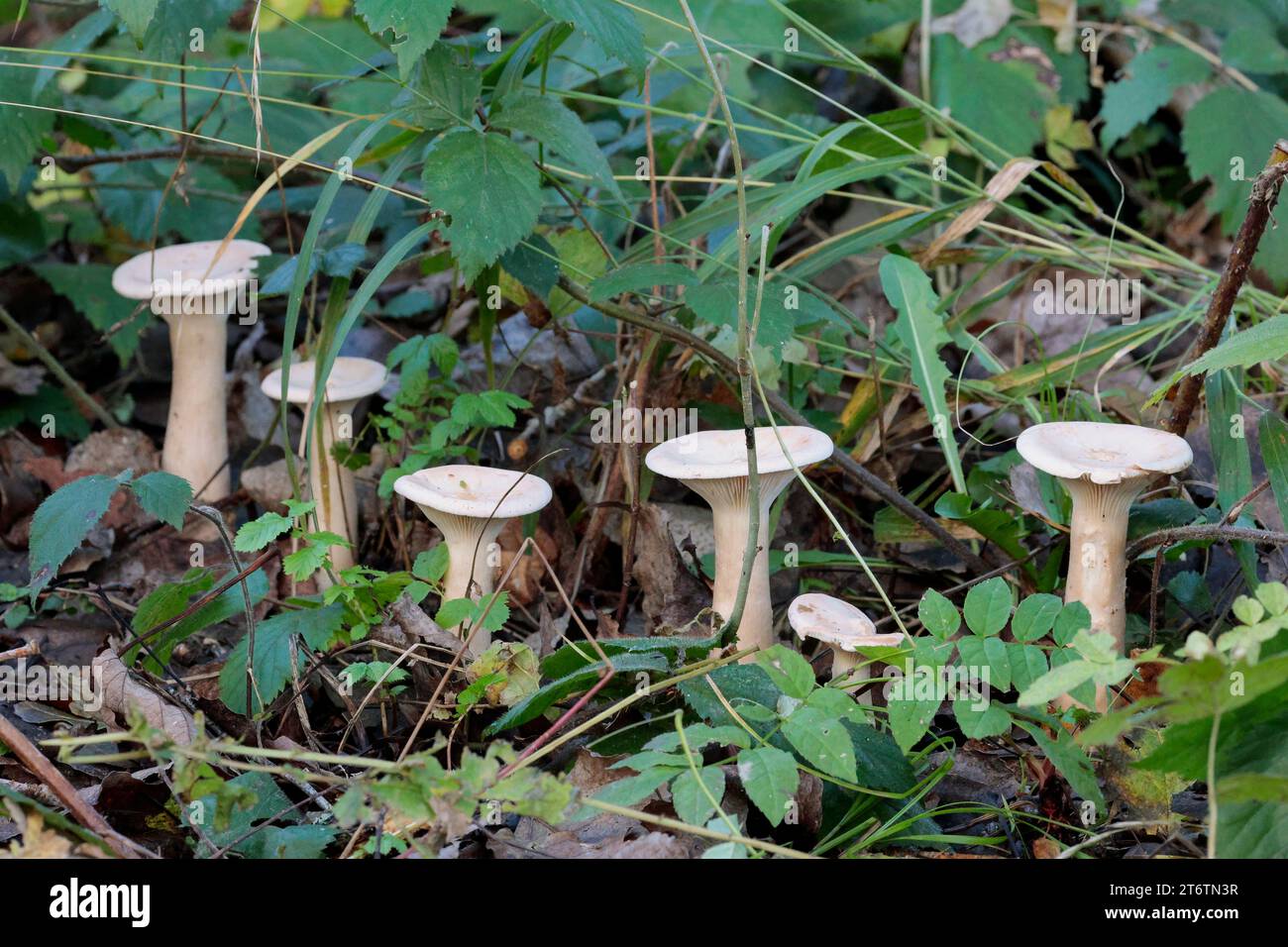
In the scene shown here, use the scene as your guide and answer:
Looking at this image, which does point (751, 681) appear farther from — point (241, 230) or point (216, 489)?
point (241, 230)

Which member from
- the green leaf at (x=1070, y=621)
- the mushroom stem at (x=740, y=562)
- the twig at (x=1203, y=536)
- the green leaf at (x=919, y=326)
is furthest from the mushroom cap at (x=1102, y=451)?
the mushroom stem at (x=740, y=562)

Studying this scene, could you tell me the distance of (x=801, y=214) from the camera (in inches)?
159

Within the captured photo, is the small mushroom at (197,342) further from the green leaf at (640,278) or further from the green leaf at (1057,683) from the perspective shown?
the green leaf at (1057,683)

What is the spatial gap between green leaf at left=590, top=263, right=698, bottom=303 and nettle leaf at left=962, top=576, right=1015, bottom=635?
34.7 inches

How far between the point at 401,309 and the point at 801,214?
54.7 inches

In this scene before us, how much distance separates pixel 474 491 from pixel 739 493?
555 millimetres

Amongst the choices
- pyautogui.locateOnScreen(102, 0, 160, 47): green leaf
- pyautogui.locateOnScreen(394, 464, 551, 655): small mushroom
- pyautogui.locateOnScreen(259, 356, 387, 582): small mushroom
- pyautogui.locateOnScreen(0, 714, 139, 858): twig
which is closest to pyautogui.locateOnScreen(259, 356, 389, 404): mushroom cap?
pyautogui.locateOnScreen(259, 356, 387, 582): small mushroom

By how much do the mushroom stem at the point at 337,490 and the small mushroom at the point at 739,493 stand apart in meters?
0.97

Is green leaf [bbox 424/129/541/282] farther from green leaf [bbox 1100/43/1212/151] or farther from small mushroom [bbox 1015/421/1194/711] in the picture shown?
green leaf [bbox 1100/43/1212/151]

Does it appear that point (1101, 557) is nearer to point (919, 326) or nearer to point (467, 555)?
point (919, 326)

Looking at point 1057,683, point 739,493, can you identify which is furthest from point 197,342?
point 1057,683

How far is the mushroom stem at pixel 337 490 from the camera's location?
289 centimetres
